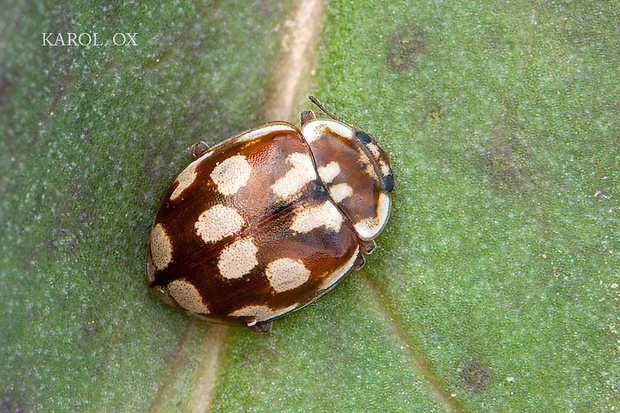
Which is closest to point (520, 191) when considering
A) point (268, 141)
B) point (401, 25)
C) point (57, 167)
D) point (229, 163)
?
point (401, 25)

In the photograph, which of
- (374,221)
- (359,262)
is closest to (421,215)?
(374,221)

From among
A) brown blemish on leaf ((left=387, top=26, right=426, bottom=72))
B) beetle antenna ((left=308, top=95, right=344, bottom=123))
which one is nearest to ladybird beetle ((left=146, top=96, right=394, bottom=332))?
beetle antenna ((left=308, top=95, right=344, bottom=123))

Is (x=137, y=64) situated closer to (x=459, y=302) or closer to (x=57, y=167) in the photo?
(x=57, y=167)

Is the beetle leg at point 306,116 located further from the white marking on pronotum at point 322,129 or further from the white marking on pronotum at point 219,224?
the white marking on pronotum at point 219,224

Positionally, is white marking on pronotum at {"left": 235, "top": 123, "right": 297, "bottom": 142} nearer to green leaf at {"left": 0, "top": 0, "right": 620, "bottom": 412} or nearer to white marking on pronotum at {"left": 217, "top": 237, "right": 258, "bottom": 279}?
green leaf at {"left": 0, "top": 0, "right": 620, "bottom": 412}

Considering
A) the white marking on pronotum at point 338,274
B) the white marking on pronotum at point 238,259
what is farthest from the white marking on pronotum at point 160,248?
the white marking on pronotum at point 338,274
